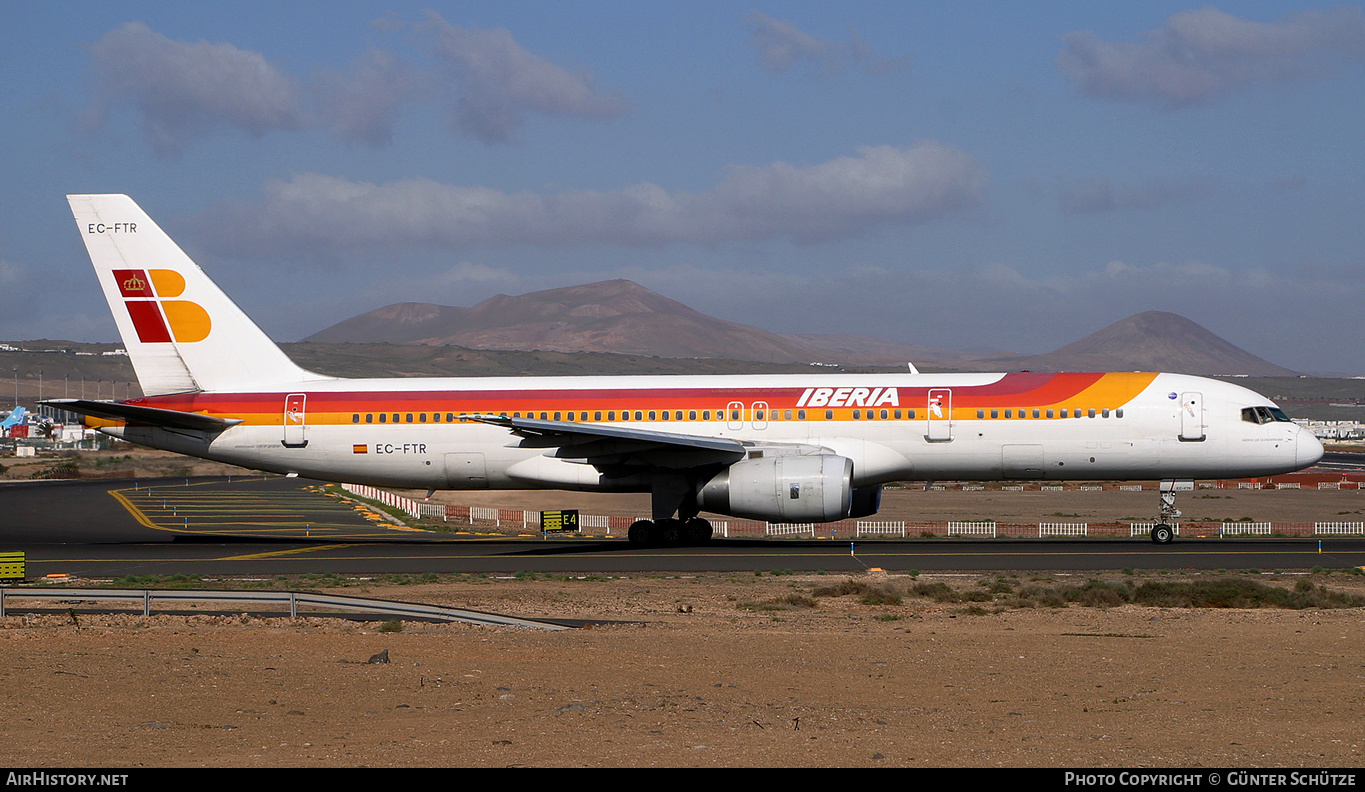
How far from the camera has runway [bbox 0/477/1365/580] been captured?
2598 centimetres

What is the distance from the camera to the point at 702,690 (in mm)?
12570

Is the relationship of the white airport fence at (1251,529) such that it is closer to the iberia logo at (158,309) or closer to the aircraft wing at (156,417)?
the aircraft wing at (156,417)

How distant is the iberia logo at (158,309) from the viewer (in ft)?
111

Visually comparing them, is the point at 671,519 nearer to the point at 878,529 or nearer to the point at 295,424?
the point at 878,529

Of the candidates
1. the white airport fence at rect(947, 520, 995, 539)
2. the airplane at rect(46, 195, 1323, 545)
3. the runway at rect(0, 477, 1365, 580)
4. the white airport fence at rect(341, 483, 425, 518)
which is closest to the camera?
the runway at rect(0, 477, 1365, 580)

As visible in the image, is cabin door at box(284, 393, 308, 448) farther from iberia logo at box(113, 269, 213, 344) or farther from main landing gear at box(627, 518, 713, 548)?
main landing gear at box(627, 518, 713, 548)

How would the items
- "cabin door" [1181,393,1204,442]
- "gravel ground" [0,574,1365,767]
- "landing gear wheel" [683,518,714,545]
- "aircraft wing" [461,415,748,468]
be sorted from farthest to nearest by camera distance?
"landing gear wheel" [683,518,714,545], "cabin door" [1181,393,1204,442], "aircraft wing" [461,415,748,468], "gravel ground" [0,574,1365,767]

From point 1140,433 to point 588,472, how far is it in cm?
1414

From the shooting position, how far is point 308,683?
1274 cm

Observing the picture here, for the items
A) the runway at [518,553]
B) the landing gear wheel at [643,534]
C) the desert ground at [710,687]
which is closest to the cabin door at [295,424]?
the runway at [518,553]

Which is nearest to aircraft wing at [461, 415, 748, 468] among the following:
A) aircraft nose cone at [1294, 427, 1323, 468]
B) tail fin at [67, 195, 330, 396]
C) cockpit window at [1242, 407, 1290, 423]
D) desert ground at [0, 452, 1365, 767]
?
tail fin at [67, 195, 330, 396]

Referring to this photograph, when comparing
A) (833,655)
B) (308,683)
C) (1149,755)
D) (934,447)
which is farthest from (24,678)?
(934,447)

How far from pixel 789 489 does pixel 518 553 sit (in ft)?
23.1

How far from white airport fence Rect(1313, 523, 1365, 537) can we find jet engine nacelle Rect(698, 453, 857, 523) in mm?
16600
